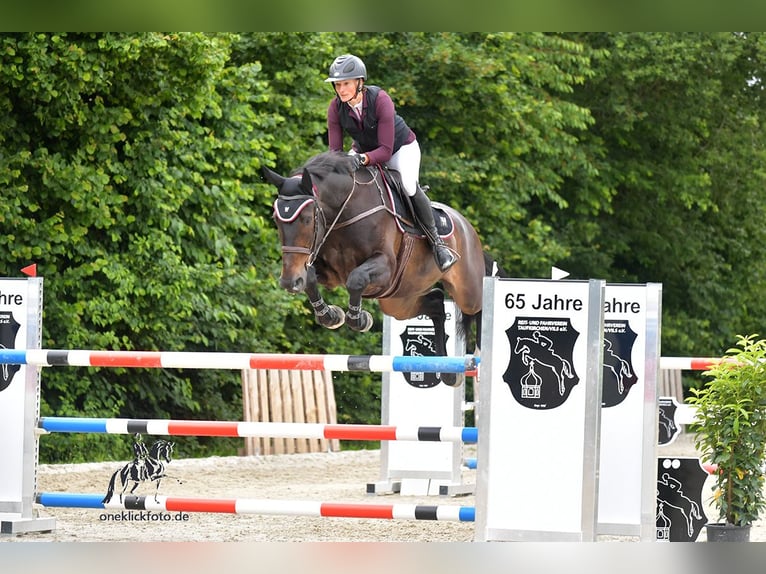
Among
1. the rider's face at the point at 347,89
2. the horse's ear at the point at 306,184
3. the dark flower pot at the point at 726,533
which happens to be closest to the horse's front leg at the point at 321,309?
the horse's ear at the point at 306,184

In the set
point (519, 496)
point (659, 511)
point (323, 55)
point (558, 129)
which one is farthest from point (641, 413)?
point (558, 129)

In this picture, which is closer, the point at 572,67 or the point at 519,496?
the point at 519,496

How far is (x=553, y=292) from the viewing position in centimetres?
454

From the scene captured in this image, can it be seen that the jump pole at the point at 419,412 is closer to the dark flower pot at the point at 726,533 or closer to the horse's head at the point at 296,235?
the horse's head at the point at 296,235

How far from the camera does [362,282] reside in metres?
5.15

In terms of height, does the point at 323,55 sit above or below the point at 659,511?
above

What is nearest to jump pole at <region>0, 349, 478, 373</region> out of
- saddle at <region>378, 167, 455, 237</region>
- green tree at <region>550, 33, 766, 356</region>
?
saddle at <region>378, 167, 455, 237</region>

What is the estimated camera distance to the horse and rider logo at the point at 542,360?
4.53 metres

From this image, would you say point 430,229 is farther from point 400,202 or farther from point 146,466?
point 146,466

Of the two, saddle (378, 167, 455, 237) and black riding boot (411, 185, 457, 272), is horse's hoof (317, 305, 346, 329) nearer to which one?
saddle (378, 167, 455, 237)

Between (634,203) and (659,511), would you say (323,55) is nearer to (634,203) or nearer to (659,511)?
(634,203)
